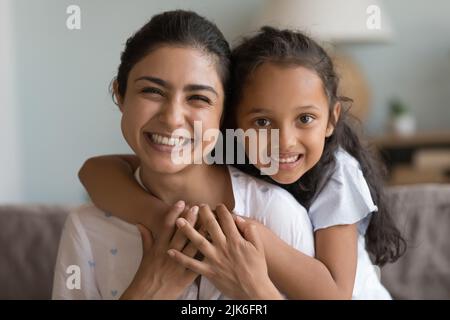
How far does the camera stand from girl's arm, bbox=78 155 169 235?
78 centimetres

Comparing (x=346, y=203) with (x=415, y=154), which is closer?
(x=346, y=203)

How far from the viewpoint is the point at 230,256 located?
70 centimetres

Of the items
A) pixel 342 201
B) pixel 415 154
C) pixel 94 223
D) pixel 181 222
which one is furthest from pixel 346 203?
pixel 415 154

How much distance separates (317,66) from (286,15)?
152 cm

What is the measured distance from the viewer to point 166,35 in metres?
0.72

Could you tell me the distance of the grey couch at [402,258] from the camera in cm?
118

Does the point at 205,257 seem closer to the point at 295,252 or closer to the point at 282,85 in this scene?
the point at 295,252

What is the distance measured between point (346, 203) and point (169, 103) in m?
0.25

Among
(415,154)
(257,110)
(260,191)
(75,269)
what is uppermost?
(257,110)

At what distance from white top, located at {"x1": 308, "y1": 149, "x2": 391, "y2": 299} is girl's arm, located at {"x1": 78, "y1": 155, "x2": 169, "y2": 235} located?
0.19 m

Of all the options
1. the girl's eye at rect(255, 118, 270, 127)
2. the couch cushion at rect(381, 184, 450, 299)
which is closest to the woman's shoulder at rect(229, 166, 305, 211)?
the girl's eye at rect(255, 118, 270, 127)

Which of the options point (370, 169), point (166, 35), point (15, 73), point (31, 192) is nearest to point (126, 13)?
point (166, 35)

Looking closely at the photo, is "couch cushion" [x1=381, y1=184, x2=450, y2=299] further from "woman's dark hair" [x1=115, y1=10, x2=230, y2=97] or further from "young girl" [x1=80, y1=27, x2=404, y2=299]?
"woman's dark hair" [x1=115, y1=10, x2=230, y2=97]

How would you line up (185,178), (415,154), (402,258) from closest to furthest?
(185,178)
(402,258)
(415,154)
